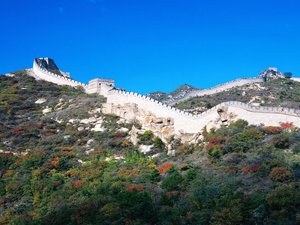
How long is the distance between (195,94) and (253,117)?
146 feet

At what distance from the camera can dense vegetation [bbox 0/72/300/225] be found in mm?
29438

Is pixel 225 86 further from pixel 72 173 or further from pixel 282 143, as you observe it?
pixel 282 143

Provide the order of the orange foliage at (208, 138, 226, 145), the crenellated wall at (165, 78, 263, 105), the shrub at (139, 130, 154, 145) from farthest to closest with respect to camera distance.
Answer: the crenellated wall at (165, 78, 263, 105), the shrub at (139, 130, 154, 145), the orange foliage at (208, 138, 226, 145)

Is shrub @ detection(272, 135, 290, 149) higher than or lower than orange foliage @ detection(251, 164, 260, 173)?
higher

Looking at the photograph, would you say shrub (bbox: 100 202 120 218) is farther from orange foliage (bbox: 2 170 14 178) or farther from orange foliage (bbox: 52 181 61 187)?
orange foliage (bbox: 2 170 14 178)

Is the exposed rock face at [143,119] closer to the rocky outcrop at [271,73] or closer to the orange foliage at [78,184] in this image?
the orange foliage at [78,184]

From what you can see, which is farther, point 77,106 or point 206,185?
point 77,106

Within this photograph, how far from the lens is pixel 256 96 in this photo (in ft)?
236

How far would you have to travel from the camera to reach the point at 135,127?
51.1 m

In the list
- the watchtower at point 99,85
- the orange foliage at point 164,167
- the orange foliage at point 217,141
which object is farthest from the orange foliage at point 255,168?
the watchtower at point 99,85

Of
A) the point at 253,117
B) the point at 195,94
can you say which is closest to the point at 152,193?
the point at 253,117

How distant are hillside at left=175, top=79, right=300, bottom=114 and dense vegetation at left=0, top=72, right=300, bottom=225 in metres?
19.3

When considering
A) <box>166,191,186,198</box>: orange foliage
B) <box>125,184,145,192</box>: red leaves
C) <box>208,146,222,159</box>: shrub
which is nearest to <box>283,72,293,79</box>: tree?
<box>208,146,222,159</box>: shrub

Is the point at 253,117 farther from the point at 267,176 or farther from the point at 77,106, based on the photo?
the point at 77,106
